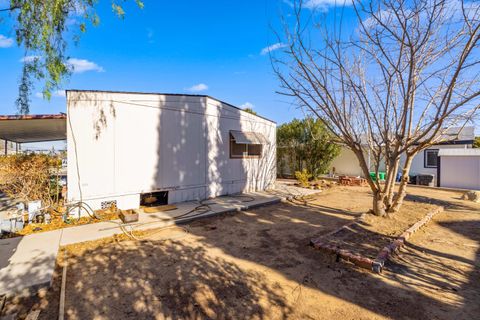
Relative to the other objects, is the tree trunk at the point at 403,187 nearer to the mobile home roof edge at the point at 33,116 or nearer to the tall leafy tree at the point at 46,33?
the tall leafy tree at the point at 46,33

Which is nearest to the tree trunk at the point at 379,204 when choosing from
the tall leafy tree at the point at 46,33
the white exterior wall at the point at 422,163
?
the tall leafy tree at the point at 46,33

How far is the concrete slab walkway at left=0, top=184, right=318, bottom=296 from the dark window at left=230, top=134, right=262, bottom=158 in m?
2.45

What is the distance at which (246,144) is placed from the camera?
33.5 ft

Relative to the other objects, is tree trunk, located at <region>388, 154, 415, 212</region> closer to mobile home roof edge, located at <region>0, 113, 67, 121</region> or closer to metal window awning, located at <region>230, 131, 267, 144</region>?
metal window awning, located at <region>230, 131, 267, 144</region>

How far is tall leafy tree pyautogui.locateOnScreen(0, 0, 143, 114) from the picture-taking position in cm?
470

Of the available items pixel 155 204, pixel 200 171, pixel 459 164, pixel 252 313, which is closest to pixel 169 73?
pixel 200 171

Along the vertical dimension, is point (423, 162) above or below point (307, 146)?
below

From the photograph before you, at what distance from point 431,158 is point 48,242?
757 inches

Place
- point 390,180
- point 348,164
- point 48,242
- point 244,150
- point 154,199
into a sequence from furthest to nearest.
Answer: point 348,164 → point 244,150 → point 154,199 → point 390,180 → point 48,242

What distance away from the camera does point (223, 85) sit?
41.5 ft

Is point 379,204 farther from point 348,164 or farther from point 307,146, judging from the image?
point 348,164

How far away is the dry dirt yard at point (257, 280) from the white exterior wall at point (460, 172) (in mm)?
9064

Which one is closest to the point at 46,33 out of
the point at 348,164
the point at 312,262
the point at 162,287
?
the point at 162,287

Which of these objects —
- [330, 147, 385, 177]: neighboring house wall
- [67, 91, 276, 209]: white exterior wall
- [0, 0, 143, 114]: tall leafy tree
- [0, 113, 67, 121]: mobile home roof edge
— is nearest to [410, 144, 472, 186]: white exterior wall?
[330, 147, 385, 177]: neighboring house wall
